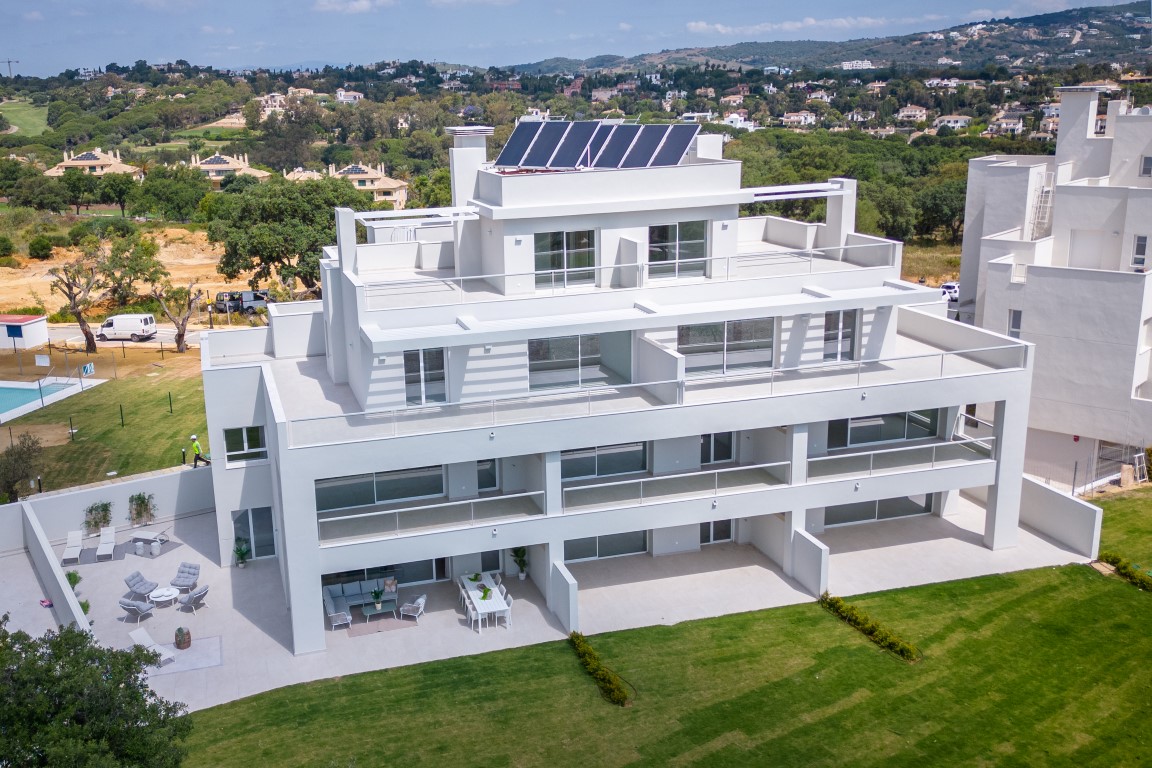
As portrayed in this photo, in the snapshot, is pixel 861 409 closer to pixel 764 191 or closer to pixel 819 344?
pixel 819 344

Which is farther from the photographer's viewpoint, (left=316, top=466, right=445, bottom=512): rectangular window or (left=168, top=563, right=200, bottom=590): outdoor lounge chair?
(left=168, top=563, right=200, bottom=590): outdoor lounge chair

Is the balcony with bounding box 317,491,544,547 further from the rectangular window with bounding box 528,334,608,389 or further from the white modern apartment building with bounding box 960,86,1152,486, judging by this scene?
the white modern apartment building with bounding box 960,86,1152,486

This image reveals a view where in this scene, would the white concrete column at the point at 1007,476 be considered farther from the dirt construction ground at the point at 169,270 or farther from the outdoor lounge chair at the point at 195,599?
the dirt construction ground at the point at 169,270

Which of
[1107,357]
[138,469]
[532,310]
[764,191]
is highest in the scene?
[764,191]

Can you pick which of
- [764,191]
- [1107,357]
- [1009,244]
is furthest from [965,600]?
[1009,244]

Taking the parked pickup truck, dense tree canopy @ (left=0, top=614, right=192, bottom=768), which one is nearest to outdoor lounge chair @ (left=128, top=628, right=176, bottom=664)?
dense tree canopy @ (left=0, top=614, right=192, bottom=768)

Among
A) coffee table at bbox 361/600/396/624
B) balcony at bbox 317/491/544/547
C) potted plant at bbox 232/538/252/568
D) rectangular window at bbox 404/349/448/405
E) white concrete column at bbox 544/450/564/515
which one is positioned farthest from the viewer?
potted plant at bbox 232/538/252/568

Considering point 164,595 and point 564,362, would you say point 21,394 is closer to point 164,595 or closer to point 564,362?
point 164,595

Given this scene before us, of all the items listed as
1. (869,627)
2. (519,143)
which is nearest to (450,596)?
(869,627)
